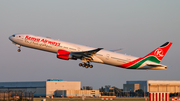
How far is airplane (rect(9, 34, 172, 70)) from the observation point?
63.0m

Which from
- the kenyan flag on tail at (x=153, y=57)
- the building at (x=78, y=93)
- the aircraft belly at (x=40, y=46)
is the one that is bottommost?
the building at (x=78, y=93)

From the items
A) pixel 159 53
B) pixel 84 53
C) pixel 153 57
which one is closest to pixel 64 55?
pixel 84 53

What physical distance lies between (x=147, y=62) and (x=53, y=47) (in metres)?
21.2

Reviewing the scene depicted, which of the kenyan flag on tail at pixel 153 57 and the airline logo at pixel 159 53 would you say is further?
the airline logo at pixel 159 53

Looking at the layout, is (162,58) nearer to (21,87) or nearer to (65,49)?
(65,49)

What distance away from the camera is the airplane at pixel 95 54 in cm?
6303

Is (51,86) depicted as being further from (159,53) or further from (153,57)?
(159,53)

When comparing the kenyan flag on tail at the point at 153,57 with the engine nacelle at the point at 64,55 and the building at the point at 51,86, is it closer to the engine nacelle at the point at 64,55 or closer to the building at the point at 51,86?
the engine nacelle at the point at 64,55

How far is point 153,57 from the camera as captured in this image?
64.5 m

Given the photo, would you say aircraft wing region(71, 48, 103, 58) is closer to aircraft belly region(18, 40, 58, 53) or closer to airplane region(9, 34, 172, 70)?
airplane region(9, 34, 172, 70)

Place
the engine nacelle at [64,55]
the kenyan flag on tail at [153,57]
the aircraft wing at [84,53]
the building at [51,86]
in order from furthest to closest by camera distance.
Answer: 1. the building at [51,86]
2. the kenyan flag on tail at [153,57]
3. the engine nacelle at [64,55]
4. the aircraft wing at [84,53]

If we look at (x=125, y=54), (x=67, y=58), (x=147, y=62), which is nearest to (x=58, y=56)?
(x=67, y=58)

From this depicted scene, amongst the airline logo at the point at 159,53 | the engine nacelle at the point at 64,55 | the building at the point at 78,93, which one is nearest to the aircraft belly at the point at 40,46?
the engine nacelle at the point at 64,55

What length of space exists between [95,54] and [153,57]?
43.2ft
